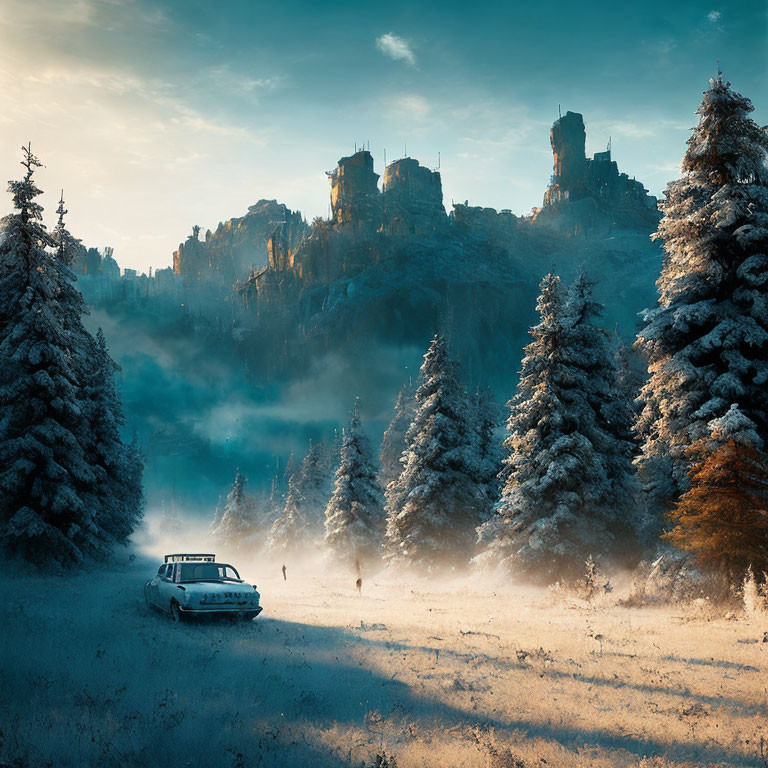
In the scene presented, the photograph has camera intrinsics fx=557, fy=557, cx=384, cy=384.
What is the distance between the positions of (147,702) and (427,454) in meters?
24.4

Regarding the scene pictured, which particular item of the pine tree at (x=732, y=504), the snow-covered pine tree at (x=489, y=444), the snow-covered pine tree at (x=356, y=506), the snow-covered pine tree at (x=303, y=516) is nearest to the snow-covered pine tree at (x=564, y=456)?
the pine tree at (x=732, y=504)

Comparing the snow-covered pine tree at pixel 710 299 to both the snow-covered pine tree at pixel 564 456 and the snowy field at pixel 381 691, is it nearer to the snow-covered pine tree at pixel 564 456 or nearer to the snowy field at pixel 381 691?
the snow-covered pine tree at pixel 564 456

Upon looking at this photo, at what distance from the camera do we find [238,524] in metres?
72.2

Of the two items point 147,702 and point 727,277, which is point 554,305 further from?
point 147,702

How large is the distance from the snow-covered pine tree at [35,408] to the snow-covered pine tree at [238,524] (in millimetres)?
50314

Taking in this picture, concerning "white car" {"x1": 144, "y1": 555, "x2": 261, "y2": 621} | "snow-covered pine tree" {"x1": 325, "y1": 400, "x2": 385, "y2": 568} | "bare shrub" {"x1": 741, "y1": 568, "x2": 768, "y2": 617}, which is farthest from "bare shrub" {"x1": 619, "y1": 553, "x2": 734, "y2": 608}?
"snow-covered pine tree" {"x1": 325, "y1": 400, "x2": 385, "y2": 568}

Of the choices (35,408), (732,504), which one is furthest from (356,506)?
(732,504)

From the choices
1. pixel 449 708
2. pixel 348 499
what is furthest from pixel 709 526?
pixel 348 499

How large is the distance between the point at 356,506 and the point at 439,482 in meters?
12.8

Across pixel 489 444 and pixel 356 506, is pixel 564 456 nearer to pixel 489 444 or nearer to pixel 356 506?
pixel 489 444

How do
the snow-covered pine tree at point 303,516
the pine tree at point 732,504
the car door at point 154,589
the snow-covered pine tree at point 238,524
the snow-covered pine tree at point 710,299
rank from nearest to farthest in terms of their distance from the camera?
1. the pine tree at point 732,504
2. the car door at point 154,589
3. the snow-covered pine tree at point 710,299
4. the snow-covered pine tree at point 303,516
5. the snow-covered pine tree at point 238,524

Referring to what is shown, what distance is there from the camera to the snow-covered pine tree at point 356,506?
41531 millimetres

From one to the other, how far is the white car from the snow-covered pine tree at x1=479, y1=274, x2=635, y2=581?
12.4 meters

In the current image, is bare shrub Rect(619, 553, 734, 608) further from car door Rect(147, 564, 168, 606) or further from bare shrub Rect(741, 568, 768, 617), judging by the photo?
car door Rect(147, 564, 168, 606)
